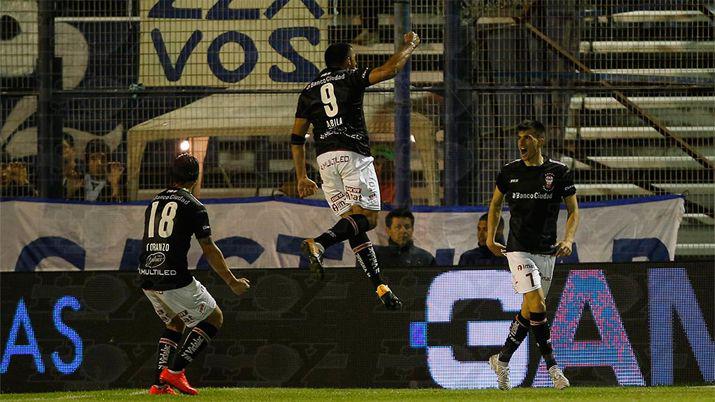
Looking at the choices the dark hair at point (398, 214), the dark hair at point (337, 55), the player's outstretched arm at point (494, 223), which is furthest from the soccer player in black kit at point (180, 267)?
the dark hair at point (398, 214)

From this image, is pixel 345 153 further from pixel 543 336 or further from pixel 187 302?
pixel 543 336

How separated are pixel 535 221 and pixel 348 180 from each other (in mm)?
1837

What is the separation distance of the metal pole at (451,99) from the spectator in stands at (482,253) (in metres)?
0.58

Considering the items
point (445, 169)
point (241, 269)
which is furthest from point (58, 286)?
point (445, 169)

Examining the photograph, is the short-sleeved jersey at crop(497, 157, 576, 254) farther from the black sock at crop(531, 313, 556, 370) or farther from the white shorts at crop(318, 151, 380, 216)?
the white shorts at crop(318, 151, 380, 216)

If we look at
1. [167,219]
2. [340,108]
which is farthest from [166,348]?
[340,108]

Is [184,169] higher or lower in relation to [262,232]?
higher

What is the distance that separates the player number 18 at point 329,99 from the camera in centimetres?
1214

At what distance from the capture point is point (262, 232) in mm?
15891

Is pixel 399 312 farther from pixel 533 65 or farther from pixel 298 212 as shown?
pixel 533 65

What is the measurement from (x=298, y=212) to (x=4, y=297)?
10.9ft

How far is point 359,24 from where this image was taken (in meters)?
16.1

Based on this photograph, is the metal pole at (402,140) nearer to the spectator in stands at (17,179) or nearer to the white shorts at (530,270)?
the white shorts at (530,270)

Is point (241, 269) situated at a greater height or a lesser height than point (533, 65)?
lesser
